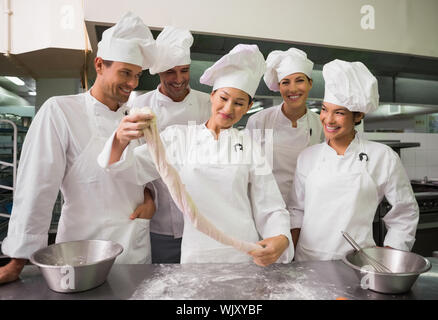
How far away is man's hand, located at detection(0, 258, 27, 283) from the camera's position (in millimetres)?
981

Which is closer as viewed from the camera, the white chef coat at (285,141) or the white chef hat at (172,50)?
the white chef hat at (172,50)

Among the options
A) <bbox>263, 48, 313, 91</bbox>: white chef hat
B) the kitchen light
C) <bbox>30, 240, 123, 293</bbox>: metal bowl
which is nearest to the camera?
<bbox>30, 240, 123, 293</bbox>: metal bowl

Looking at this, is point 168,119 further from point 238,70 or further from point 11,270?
point 11,270

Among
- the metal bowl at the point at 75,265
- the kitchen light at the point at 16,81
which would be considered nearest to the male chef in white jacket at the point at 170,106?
the metal bowl at the point at 75,265

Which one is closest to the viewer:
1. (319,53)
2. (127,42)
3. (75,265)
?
(75,265)

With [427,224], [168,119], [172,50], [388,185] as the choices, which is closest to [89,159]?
[168,119]

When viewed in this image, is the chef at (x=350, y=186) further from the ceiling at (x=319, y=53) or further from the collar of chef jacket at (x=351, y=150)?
the ceiling at (x=319, y=53)

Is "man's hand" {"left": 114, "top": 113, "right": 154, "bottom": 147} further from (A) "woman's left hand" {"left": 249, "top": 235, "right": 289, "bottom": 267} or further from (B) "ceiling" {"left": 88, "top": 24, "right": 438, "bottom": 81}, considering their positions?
(B) "ceiling" {"left": 88, "top": 24, "right": 438, "bottom": 81}

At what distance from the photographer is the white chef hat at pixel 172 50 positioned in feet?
5.04

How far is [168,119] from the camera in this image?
1.69 metres

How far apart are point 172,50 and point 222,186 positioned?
0.73 meters

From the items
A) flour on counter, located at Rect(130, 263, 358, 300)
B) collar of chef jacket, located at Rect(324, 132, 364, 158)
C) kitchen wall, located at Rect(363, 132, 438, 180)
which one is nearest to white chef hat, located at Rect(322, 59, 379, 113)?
collar of chef jacket, located at Rect(324, 132, 364, 158)

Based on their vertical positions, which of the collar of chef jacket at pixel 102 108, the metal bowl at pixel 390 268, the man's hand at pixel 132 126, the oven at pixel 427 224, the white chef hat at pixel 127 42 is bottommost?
the oven at pixel 427 224

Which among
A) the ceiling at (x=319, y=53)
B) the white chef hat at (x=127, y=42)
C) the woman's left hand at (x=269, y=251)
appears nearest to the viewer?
the woman's left hand at (x=269, y=251)
